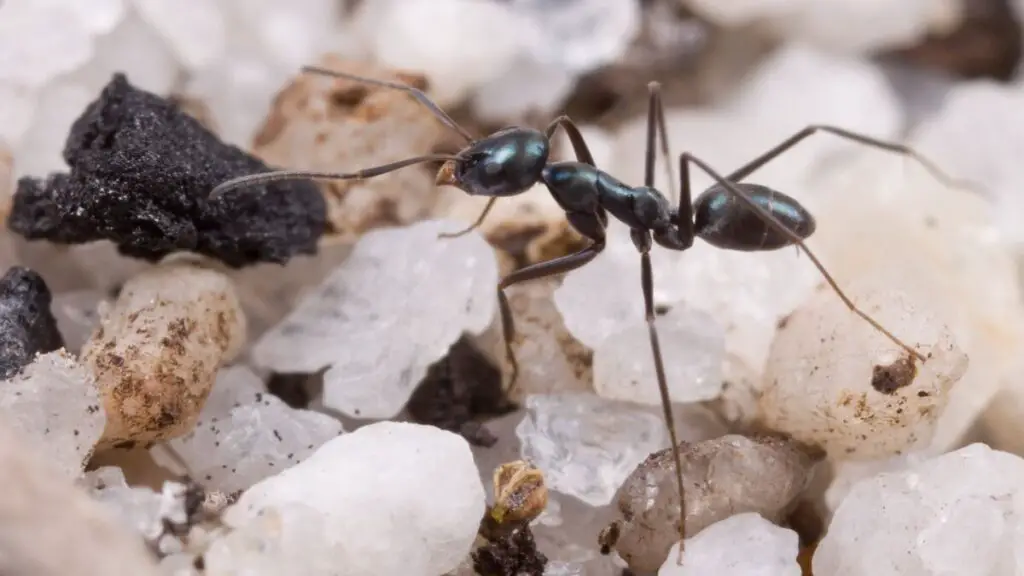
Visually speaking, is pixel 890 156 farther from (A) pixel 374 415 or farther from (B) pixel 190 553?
(B) pixel 190 553

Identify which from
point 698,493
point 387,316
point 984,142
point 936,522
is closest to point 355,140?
point 387,316

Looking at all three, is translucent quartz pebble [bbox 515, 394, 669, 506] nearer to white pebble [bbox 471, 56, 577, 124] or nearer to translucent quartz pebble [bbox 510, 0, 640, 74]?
white pebble [bbox 471, 56, 577, 124]

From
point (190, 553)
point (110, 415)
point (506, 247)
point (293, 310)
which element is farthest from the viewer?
point (506, 247)

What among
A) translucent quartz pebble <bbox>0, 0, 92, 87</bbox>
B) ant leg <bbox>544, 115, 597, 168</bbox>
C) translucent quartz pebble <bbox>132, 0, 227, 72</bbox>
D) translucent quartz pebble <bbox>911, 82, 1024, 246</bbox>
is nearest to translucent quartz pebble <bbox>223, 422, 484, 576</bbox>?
ant leg <bbox>544, 115, 597, 168</bbox>

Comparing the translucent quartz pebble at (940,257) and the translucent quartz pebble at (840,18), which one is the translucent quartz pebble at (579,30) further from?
the translucent quartz pebble at (940,257)

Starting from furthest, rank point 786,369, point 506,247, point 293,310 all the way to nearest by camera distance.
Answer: point 506,247 < point 293,310 < point 786,369

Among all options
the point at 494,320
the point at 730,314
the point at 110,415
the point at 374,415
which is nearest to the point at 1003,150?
the point at 730,314
